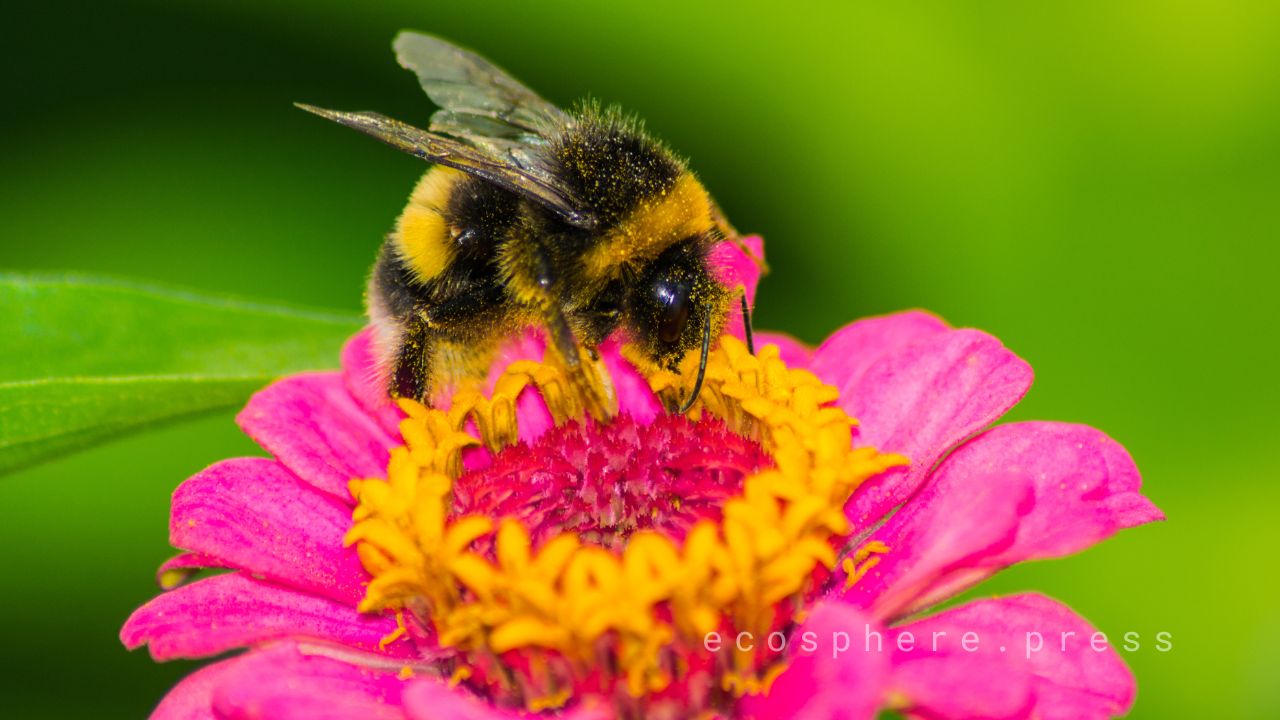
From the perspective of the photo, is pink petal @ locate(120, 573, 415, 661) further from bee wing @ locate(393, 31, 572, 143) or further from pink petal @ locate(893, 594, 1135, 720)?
bee wing @ locate(393, 31, 572, 143)

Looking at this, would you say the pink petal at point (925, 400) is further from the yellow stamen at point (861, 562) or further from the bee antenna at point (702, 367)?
A: the bee antenna at point (702, 367)

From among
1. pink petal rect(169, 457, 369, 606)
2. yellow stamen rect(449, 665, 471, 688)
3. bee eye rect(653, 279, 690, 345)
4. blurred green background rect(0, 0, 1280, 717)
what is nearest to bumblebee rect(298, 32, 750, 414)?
bee eye rect(653, 279, 690, 345)

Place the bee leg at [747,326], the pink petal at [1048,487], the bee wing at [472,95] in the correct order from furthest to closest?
1. the bee wing at [472,95]
2. the bee leg at [747,326]
3. the pink petal at [1048,487]

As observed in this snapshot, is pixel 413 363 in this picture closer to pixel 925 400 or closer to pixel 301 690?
pixel 301 690

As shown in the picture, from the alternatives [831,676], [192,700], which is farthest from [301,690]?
[831,676]

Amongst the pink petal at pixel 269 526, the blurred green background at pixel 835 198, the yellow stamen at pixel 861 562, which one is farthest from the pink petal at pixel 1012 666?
the blurred green background at pixel 835 198
